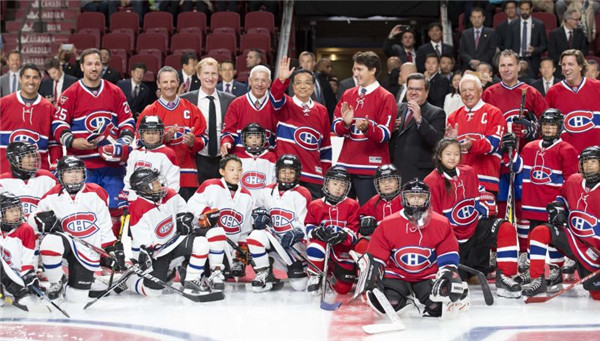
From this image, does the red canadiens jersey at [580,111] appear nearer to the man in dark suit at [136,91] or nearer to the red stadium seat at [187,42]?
the man in dark suit at [136,91]

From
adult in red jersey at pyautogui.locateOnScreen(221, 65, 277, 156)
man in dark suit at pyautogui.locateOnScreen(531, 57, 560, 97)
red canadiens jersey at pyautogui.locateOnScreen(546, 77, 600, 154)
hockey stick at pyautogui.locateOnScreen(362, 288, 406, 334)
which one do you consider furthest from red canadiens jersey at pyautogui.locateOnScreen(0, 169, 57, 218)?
man in dark suit at pyautogui.locateOnScreen(531, 57, 560, 97)

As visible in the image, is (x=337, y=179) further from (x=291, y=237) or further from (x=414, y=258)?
(x=414, y=258)

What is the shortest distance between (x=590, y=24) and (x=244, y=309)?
624cm

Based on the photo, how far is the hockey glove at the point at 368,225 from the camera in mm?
5008

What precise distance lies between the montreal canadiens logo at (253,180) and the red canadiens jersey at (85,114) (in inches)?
33.8

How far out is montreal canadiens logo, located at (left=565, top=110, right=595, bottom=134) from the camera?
5895 millimetres

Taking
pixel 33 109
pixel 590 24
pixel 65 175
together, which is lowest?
pixel 65 175

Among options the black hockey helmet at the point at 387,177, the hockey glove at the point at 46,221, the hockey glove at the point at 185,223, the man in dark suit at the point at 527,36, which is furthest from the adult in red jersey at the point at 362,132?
the man in dark suit at the point at 527,36

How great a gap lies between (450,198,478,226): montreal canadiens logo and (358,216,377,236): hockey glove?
0.51 metres

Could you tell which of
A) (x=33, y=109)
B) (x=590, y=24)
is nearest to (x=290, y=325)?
(x=33, y=109)

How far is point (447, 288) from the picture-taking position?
14.7ft

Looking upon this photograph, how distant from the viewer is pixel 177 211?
208 inches

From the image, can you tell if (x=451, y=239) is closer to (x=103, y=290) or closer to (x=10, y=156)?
(x=103, y=290)

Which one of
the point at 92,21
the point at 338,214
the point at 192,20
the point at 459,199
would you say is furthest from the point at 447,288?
the point at 92,21
